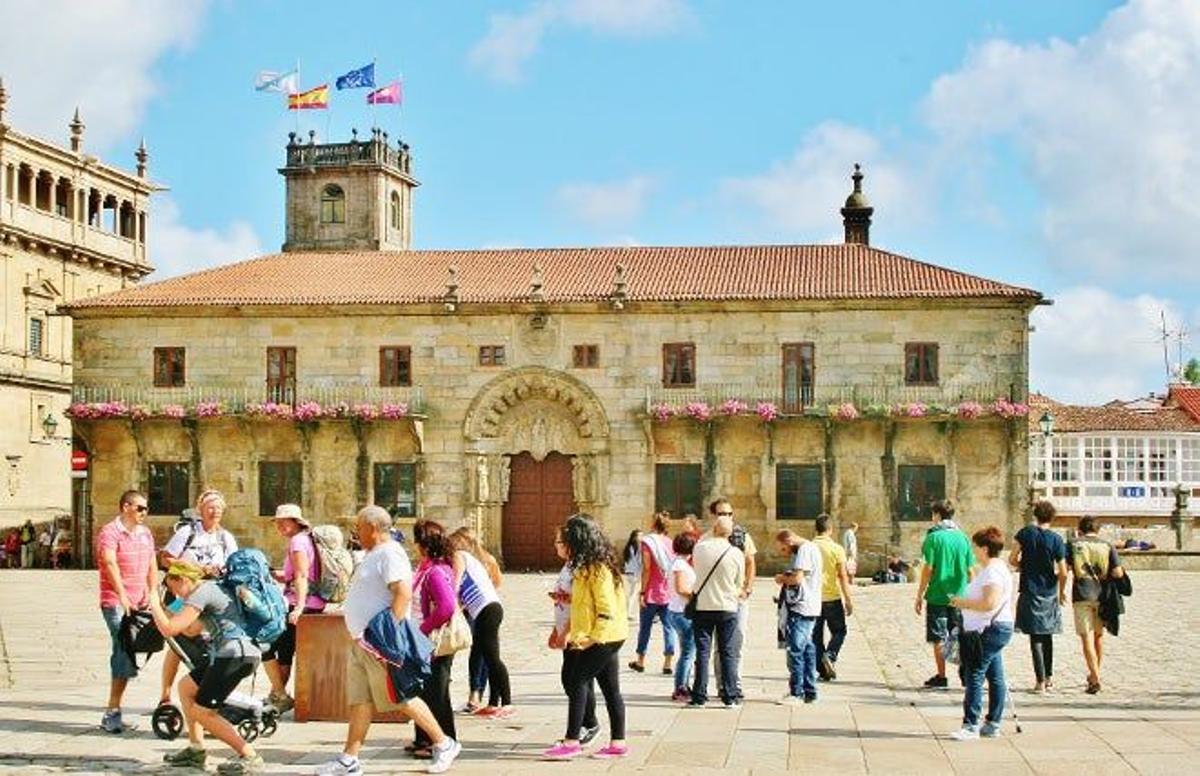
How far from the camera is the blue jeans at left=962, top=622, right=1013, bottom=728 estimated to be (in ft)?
39.7

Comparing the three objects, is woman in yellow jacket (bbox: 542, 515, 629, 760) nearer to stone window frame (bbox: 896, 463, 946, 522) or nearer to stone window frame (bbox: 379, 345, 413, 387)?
stone window frame (bbox: 896, 463, 946, 522)

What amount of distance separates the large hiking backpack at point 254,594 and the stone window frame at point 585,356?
86.8 feet

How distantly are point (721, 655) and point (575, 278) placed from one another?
26.0m

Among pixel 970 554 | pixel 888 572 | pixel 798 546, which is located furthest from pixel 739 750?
pixel 888 572

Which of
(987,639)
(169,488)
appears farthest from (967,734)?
(169,488)

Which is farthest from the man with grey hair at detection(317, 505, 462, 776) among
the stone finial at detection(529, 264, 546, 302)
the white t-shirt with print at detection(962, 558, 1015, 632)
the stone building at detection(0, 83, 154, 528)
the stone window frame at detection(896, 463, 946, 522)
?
the stone building at detection(0, 83, 154, 528)

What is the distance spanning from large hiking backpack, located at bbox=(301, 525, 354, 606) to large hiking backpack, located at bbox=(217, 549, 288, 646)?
2133 millimetres

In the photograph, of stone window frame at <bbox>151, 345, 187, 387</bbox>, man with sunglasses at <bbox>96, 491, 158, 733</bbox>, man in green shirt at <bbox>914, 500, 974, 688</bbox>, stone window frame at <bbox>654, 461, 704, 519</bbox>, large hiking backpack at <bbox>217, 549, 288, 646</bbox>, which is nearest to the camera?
large hiking backpack at <bbox>217, 549, 288, 646</bbox>

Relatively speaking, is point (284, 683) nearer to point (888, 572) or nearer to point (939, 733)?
point (939, 733)

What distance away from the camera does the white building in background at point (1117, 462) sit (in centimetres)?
5856

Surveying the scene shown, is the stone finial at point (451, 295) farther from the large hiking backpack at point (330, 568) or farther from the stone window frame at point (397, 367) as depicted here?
the large hiking backpack at point (330, 568)

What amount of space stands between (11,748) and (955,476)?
2762 centimetres

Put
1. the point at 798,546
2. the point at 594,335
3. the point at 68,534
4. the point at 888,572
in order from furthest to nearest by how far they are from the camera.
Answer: the point at 68,534
the point at 594,335
the point at 888,572
the point at 798,546

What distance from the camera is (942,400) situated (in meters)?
36.5
